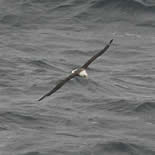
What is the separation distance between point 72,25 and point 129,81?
877 cm

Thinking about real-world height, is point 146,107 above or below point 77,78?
above

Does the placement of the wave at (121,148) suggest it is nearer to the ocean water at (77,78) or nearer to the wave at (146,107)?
the ocean water at (77,78)

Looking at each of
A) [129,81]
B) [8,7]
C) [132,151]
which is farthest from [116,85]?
[8,7]

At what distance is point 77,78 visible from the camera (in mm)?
34500

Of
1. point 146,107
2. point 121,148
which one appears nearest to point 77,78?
point 146,107

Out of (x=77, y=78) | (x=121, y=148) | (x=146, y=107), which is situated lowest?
(x=77, y=78)

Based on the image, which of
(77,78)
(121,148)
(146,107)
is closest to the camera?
(121,148)

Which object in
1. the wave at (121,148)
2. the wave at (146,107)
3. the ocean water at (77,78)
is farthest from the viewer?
the wave at (146,107)

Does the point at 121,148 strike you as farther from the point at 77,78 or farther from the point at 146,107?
the point at 77,78

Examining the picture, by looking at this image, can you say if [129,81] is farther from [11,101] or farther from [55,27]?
[55,27]

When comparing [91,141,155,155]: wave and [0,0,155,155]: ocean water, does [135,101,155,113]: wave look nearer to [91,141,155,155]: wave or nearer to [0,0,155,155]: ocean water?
[0,0,155,155]: ocean water

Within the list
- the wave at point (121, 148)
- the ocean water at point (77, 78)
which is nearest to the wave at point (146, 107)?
the ocean water at point (77, 78)

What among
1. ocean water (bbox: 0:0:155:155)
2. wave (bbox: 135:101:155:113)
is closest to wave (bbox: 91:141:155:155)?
ocean water (bbox: 0:0:155:155)

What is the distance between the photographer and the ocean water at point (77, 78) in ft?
88.2
